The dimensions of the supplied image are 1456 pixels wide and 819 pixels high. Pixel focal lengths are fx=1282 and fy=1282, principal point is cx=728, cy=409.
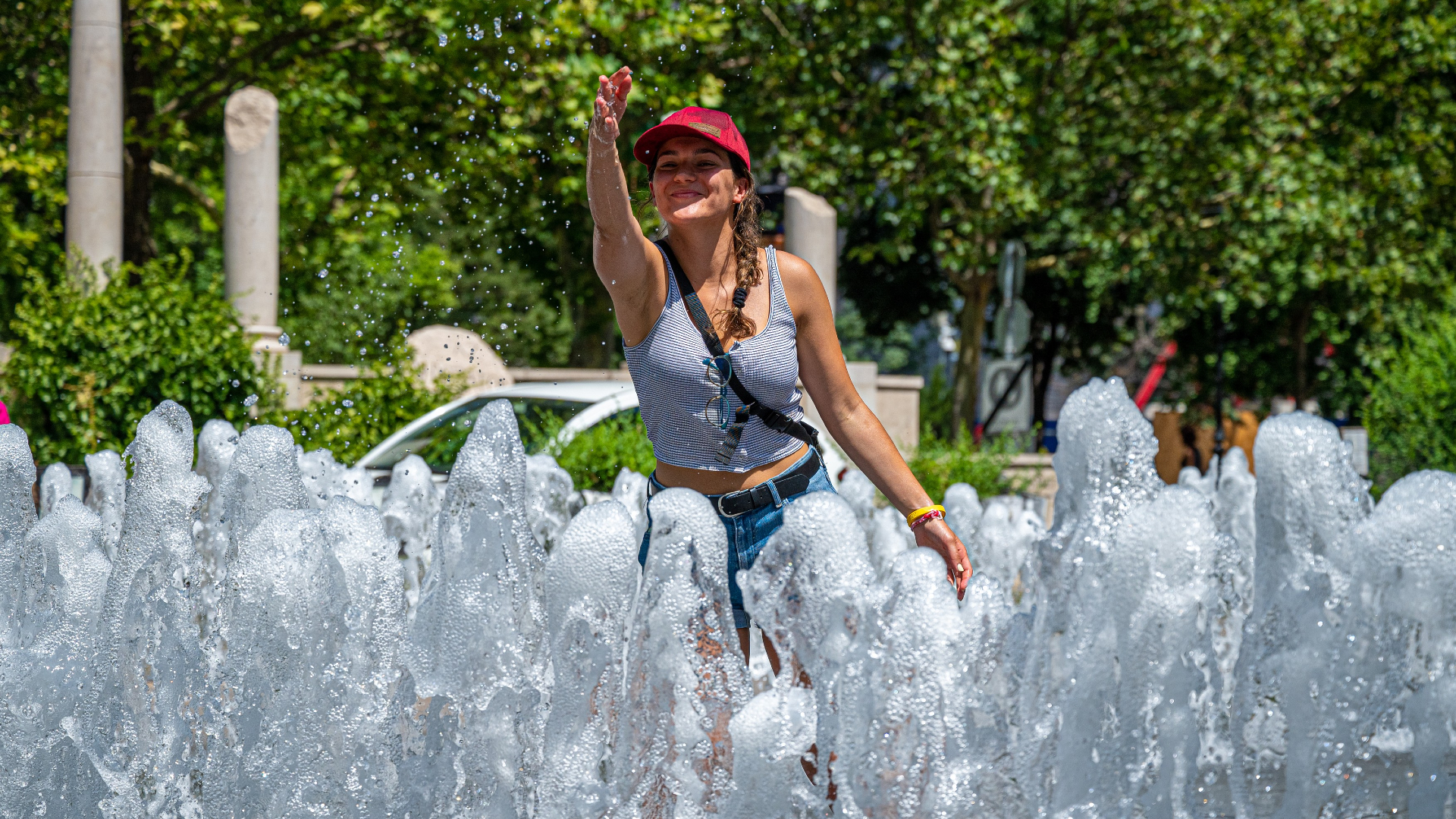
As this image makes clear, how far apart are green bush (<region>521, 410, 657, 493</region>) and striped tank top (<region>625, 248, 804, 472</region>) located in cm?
410

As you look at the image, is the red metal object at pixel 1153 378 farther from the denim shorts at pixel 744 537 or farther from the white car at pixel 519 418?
the denim shorts at pixel 744 537

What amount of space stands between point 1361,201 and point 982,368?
6643 mm

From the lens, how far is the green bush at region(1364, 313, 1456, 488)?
9297 mm

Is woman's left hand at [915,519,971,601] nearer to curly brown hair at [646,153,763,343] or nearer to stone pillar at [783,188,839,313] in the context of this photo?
curly brown hair at [646,153,763,343]

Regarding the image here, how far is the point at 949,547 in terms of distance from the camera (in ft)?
9.26

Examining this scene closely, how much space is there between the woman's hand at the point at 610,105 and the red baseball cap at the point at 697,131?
0.13 m

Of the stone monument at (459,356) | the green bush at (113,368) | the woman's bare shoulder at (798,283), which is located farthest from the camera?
the stone monument at (459,356)

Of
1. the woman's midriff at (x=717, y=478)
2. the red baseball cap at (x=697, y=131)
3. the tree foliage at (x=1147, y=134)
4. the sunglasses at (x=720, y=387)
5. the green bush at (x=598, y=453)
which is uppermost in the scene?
the tree foliage at (x=1147, y=134)

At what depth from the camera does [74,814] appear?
2748mm

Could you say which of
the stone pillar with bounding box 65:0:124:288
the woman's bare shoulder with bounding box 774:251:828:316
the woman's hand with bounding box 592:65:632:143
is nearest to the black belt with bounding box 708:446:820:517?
the woman's bare shoulder with bounding box 774:251:828:316

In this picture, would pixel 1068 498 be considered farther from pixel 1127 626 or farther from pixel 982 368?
pixel 982 368

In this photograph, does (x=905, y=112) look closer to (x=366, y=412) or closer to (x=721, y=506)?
(x=366, y=412)

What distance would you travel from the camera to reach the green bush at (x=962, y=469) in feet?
32.1

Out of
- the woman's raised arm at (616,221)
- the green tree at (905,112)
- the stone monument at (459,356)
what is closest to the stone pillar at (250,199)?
the stone monument at (459,356)
